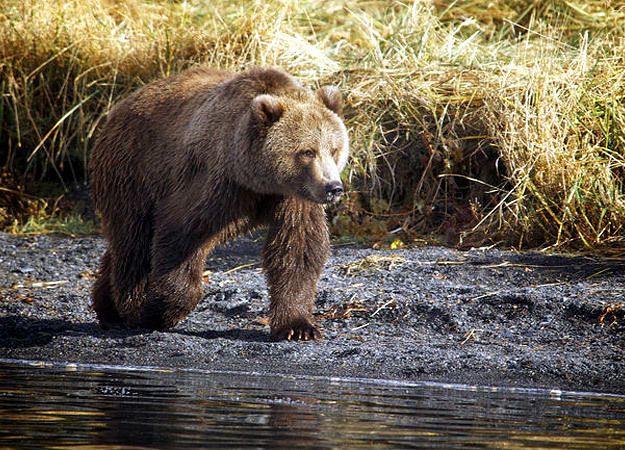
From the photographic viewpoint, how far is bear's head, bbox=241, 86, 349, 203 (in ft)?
19.0

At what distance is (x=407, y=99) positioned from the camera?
9.73m

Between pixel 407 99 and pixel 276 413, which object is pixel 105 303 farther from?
pixel 407 99

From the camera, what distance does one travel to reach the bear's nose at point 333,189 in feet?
18.4

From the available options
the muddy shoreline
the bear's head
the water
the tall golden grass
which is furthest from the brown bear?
the tall golden grass

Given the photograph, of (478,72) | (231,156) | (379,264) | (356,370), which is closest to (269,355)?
(356,370)

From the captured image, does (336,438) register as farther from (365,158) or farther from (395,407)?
→ (365,158)

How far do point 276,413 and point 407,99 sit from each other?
20.2 ft

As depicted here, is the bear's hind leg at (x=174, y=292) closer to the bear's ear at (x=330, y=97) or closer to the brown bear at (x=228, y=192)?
the brown bear at (x=228, y=192)

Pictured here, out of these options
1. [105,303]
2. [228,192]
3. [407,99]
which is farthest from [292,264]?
[407,99]

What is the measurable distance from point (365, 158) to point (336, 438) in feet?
20.6

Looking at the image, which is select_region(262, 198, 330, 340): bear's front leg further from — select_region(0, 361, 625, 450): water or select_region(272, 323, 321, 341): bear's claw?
select_region(0, 361, 625, 450): water

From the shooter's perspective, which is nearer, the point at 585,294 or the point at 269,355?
the point at 269,355

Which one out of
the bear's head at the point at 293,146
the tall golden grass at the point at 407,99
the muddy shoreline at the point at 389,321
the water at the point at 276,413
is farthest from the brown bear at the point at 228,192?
the tall golden grass at the point at 407,99

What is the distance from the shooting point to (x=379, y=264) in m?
7.97
